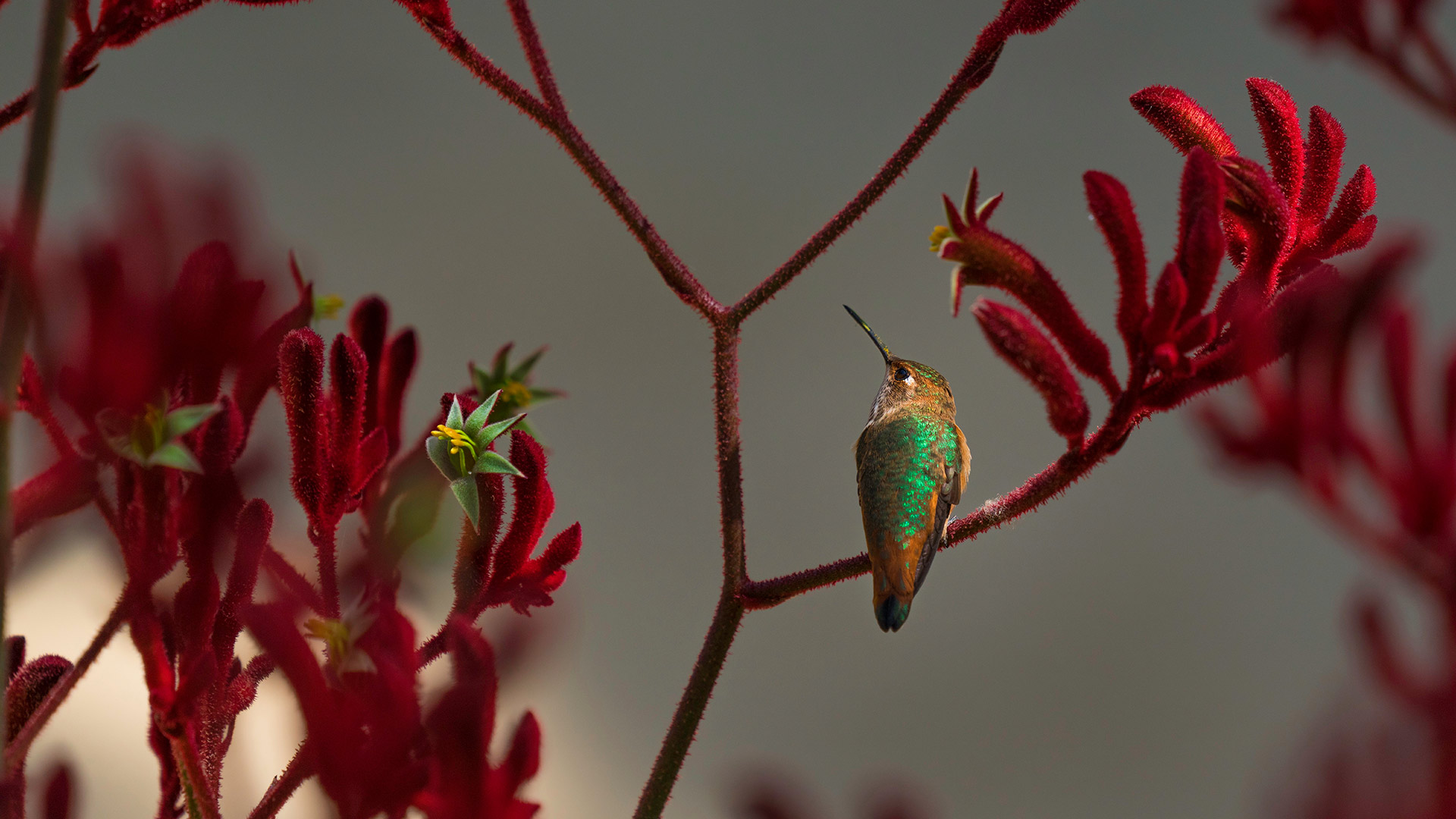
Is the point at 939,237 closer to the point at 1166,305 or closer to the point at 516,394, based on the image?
the point at 1166,305

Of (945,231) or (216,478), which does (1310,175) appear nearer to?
A: (945,231)

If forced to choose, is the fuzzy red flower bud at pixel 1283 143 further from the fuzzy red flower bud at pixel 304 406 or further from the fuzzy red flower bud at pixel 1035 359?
the fuzzy red flower bud at pixel 304 406

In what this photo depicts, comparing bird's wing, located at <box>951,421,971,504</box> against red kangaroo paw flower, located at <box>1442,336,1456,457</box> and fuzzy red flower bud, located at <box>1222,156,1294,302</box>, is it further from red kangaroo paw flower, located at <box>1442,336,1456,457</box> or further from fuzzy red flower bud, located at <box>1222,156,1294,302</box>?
red kangaroo paw flower, located at <box>1442,336,1456,457</box>

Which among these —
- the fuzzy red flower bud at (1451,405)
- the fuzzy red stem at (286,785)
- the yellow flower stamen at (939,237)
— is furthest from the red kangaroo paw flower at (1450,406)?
the fuzzy red stem at (286,785)

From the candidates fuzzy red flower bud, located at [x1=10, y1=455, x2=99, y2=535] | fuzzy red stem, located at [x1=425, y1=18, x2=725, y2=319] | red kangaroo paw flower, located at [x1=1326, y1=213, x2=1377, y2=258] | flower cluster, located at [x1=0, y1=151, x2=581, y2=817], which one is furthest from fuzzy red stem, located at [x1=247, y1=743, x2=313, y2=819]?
red kangaroo paw flower, located at [x1=1326, y1=213, x2=1377, y2=258]

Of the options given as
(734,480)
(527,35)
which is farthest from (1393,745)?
(527,35)
